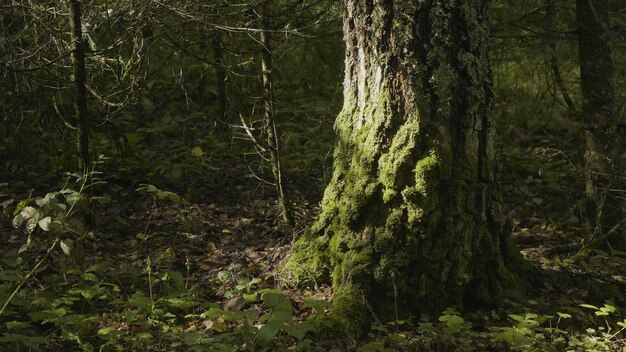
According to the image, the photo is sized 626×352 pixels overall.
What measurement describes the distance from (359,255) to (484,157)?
3.22ft

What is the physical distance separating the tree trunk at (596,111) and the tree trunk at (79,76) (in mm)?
4026

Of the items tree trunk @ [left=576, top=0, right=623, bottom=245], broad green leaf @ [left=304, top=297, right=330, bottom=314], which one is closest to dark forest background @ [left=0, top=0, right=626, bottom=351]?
broad green leaf @ [left=304, top=297, right=330, bottom=314]

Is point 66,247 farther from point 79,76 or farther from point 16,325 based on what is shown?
point 79,76

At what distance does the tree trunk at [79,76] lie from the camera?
5129mm

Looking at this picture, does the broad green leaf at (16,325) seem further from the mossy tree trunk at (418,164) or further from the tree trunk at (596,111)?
the tree trunk at (596,111)

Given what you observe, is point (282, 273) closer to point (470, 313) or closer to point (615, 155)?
point (470, 313)

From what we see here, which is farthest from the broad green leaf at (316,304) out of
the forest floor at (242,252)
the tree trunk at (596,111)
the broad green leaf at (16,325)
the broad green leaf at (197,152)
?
the broad green leaf at (197,152)

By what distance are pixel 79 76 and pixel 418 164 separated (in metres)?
3.12

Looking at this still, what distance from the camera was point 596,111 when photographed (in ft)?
16.5

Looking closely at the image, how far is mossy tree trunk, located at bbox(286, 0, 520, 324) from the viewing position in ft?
12.2

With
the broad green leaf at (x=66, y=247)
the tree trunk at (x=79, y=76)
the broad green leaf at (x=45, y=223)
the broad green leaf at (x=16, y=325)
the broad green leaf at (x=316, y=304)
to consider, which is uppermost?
the tree trunk at (x=79, y=76)

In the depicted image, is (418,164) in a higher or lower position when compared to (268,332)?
higher

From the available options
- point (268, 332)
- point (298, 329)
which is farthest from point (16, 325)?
point (298, 329)

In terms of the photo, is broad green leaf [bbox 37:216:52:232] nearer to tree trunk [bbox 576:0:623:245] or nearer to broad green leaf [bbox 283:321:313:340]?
broad green leaf [bbox 283:321:313:340]
